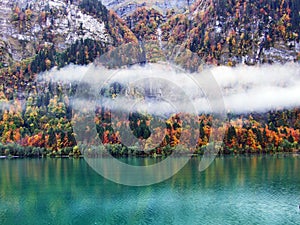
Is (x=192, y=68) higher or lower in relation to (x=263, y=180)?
higher

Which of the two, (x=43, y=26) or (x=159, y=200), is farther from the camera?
(x=43, y=26)

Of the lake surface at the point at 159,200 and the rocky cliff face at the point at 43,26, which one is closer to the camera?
the lake surface at the point at 159,200

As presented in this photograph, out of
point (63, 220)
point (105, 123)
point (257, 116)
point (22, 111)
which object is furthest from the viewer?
point (257, 116)

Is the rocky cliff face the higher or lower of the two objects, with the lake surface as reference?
higher

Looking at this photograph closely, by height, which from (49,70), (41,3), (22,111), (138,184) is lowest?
(138,184)

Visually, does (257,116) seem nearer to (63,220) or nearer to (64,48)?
(64,48)

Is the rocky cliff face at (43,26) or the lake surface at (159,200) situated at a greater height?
the rocky cliff face at (43,26)

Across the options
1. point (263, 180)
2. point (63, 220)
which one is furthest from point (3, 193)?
point (263, 180)

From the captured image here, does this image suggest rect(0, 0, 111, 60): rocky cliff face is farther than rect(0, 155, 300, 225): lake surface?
Yes
